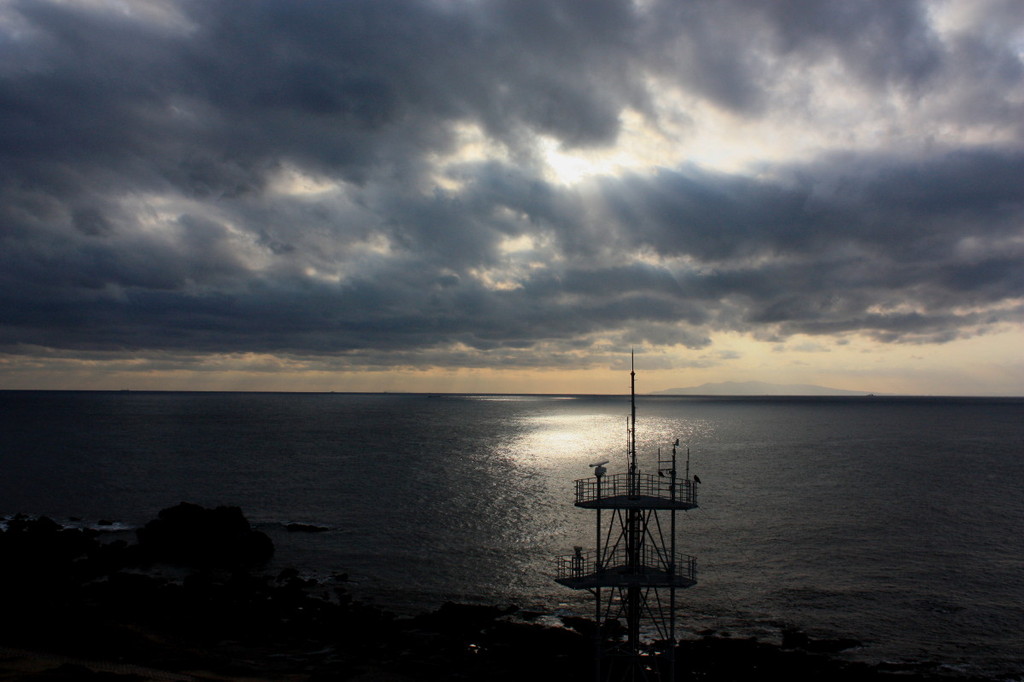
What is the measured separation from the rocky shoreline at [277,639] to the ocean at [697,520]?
319 centimetres

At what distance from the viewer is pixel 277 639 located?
39781mm

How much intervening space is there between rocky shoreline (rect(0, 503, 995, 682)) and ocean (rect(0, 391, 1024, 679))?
3.19 m

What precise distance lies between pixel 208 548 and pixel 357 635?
2431 centimetres

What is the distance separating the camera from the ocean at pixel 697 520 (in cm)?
4441

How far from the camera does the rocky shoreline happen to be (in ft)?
114

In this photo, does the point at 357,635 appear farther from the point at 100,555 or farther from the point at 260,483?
the point at 260,483

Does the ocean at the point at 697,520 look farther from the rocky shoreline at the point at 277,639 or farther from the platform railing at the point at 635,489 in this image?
the platform railing at the point at 635,489

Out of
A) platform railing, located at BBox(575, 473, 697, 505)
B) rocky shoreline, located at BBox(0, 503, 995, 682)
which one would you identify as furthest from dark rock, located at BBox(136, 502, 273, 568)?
platform railing, located at BBox(575, 473, 697, 505)

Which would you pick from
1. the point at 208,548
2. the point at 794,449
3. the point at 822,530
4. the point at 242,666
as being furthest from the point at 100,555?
the point at 794,449

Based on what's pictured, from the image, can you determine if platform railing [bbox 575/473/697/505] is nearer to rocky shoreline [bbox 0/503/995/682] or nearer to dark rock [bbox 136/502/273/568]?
rocky shoreline [bbox 0/503/995/682]

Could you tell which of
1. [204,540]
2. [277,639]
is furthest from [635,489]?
[204,540]

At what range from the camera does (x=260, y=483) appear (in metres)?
95.4

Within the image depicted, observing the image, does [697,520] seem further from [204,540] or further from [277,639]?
[204,540]

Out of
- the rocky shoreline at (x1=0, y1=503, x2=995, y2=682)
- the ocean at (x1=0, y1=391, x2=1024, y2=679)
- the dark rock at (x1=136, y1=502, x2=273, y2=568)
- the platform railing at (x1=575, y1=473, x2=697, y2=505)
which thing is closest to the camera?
the platform railing at (x1=575, y1=473, x2=697, y2=505)
